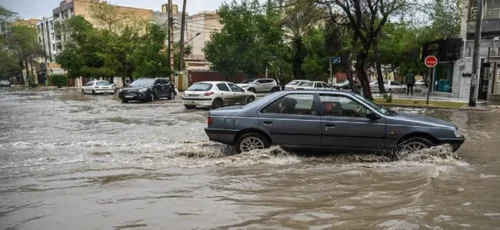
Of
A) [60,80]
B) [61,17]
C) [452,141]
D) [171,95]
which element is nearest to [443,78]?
[171,95]

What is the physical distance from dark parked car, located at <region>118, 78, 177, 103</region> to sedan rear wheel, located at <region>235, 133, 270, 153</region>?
1701 centimetres

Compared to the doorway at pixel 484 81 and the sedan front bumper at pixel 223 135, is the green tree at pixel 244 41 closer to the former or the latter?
the doorway at pixel 484 81

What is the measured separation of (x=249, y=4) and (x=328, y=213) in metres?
33.3

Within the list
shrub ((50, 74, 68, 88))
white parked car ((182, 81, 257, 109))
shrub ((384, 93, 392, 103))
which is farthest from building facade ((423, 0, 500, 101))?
shrub ((50, 74, 68, 88))

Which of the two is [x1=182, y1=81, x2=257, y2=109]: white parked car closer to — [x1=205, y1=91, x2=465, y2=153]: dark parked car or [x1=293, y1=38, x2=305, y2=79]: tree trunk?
[x1=205, y1=91, x2=465, y2=153]: dark parked car

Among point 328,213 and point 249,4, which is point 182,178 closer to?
point 328,213

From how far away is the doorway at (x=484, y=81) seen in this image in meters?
24.8

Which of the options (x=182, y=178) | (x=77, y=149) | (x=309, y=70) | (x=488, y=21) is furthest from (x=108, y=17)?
(x=182, y=178)

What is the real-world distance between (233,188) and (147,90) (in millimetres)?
18949

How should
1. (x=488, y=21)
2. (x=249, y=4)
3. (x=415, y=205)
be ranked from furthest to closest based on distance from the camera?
(x=249, y=4), (x=488, y=21), (x=415, y=205)

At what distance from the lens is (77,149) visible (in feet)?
28.7

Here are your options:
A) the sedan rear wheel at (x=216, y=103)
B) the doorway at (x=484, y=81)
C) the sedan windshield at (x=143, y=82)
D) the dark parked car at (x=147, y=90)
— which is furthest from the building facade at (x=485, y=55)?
the sedan windshield at (x=143, y=82)

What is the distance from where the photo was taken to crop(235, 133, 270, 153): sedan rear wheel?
7.59 metres

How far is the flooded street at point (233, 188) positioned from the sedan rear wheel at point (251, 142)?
0.21 m
